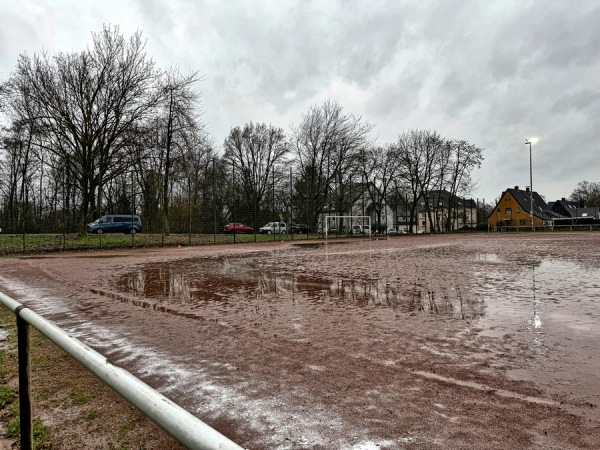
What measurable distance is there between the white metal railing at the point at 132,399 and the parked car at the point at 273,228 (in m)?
26.9

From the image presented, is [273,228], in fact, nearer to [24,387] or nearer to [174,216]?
[174,216]

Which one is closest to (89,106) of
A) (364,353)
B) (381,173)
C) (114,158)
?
(114,158)

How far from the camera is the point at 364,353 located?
417cm

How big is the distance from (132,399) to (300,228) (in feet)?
109

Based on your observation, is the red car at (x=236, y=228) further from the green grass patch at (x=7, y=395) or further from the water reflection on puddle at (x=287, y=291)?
the green grass patch at (x=7, y=395)

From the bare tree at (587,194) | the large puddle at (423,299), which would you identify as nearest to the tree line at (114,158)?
the large puddle at (423,299)

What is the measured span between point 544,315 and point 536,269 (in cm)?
593

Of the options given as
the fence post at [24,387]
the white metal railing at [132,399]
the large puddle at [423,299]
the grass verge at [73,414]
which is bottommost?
the grass verge at [73,414]

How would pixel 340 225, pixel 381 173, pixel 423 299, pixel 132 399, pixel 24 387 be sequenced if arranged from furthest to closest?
1. pixel 381 173
2. pixel 340 225
3. pixel 423 299
4. pixel 24 387
5. pixel 132 399

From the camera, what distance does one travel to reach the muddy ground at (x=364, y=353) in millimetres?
2678

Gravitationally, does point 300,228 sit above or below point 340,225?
below

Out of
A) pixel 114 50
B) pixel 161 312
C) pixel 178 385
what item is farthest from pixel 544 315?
pixel 114 50

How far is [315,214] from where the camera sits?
38469 mm

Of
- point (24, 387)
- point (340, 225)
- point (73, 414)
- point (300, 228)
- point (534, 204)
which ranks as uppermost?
point (534, 204)
